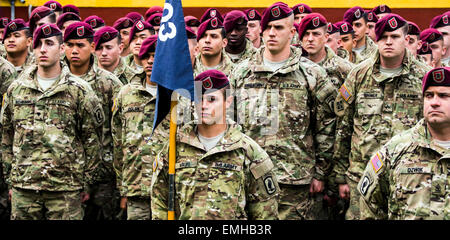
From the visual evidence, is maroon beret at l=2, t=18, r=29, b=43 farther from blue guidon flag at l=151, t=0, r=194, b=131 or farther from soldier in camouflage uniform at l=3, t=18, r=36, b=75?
blue guidon flag at l=151, t=0, r=194, b=131

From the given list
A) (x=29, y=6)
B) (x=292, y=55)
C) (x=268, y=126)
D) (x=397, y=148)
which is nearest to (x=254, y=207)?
(x=397, y=148)

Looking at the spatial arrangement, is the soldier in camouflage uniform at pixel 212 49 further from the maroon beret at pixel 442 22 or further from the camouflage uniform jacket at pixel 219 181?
the maroon beret at pixel 442 22

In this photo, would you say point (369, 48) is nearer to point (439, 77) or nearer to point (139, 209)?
point (139, 209)

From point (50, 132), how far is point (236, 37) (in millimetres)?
3556

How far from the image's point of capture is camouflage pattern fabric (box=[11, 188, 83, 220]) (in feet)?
24.1

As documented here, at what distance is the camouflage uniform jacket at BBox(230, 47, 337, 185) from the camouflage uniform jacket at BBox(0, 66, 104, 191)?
5.37 ft

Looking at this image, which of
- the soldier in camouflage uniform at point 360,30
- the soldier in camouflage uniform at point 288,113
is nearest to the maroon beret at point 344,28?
the soldier in camouflage uniform at point 360,30

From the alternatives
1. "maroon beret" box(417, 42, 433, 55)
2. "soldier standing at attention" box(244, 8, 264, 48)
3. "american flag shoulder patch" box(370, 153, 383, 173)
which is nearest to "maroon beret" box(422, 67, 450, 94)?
"american flag shoulder patch" box(370, 153, 383, 173)

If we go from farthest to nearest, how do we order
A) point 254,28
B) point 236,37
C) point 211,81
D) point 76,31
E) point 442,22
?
point 254,28, point 442,22, point 236,37, point 76,31, point 211,81

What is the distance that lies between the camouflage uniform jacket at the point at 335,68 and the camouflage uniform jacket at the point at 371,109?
132cm

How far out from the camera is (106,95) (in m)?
8.80

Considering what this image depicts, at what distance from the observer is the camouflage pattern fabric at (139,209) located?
7625 millimetres

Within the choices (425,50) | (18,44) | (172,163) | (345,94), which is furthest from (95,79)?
(425,50)

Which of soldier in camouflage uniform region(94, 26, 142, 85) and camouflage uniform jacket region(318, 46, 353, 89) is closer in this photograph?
camouflage uniform jacket region(318, 46, 353, 89)
